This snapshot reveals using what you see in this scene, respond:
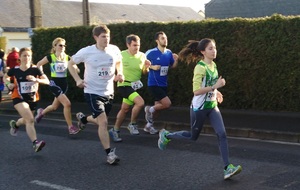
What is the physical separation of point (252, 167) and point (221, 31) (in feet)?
18.6

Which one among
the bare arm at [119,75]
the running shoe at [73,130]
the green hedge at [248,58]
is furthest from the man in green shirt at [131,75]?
the green hedge at [248,58]

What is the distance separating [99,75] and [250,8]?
1916 centimetres

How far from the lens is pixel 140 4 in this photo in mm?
54188

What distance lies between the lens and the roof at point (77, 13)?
133 feet

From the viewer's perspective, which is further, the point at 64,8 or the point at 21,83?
the point at 64,8

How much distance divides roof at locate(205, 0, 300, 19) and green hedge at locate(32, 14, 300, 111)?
39.7 feet

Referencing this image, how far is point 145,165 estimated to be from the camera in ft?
21.4

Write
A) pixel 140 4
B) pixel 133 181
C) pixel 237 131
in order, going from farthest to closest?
pixel 140 4 < pixel 237 131 < pixel 133 181

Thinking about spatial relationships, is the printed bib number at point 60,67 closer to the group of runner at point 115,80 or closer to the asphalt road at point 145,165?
the group of runner at point 115,80

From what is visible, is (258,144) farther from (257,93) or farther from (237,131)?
(257,93)

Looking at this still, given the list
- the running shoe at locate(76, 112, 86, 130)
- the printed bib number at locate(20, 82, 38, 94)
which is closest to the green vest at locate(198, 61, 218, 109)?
the printed bib number at locate(20, 82, 38, 94)

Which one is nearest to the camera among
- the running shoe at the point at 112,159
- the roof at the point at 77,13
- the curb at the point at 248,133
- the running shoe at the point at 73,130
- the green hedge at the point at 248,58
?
the running shoe at the point at 112,159

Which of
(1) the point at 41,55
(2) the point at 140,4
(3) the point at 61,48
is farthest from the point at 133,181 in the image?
(2) the point at 140,4

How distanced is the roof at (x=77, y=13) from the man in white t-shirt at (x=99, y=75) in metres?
29.1
